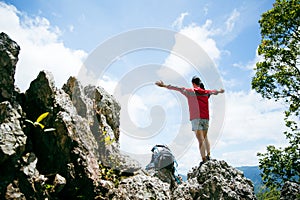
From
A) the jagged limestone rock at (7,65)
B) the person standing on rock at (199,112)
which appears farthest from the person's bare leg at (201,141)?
the jagged limestone rock at (7,65)

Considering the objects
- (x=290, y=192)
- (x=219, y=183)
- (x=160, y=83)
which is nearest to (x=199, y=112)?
(x=160, y=83)

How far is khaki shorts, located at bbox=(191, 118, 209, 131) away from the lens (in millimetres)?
7449

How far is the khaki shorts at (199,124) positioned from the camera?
24.4 ft

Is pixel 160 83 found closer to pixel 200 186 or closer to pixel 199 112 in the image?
pixel 199 112

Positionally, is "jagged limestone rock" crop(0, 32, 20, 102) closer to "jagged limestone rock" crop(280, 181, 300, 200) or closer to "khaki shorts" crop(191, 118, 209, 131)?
"khaki shorts" crop(191, 118, 209, 131)

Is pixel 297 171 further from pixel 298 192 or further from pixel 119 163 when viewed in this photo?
pixel 119 163

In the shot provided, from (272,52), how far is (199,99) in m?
11.0

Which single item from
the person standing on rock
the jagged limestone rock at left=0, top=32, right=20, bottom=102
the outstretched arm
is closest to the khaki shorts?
the person standing on rock

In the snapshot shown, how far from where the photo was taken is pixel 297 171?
46.5 feet

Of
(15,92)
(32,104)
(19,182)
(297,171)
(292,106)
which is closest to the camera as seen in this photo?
(19,182)

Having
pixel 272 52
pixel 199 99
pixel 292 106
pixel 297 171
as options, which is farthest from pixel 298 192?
pixel 272 52

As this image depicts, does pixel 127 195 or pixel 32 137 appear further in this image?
pixel 127 195

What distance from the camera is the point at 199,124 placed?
24.5ft

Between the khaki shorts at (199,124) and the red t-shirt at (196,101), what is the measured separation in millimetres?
99
